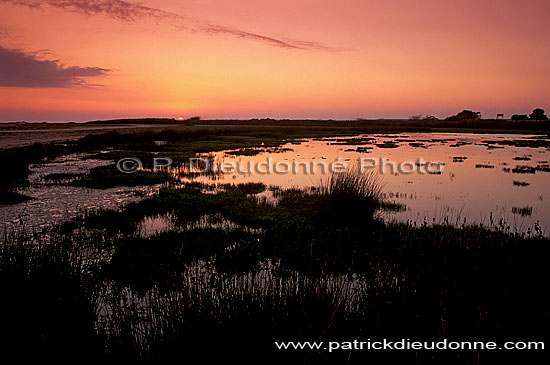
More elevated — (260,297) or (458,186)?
(260,297)

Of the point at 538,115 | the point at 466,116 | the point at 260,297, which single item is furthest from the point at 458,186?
the point at 466,116

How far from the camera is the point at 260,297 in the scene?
4473 mm

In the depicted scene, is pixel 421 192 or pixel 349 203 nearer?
pixel 349 203

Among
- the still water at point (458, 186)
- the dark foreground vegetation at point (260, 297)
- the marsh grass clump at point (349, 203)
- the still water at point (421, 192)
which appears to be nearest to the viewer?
the dark foreground vegetation at point (260, 297)

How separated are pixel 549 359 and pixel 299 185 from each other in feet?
52.8

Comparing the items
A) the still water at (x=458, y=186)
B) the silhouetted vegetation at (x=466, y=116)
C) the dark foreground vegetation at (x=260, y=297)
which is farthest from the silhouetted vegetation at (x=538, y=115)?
the dark foreground vegetation at (x=260, y=297)

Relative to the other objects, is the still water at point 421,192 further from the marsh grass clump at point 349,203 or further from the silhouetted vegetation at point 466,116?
the silhouetted vegetation at point 466,116

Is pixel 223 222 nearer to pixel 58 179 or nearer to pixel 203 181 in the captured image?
pixel 203 181

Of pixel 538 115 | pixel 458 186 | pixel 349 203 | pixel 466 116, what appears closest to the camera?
pixel 349 203

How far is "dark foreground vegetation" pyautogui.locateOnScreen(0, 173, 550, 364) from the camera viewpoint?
3.91 m

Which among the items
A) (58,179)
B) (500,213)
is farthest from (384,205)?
(58,179)

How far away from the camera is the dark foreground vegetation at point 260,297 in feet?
12.8

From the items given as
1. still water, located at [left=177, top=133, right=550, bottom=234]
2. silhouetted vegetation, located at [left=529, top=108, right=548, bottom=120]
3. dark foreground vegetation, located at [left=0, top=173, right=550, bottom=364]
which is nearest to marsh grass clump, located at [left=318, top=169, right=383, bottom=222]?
dark foreground vegetation, located at [left=0, top=173, right=550, bottom=364]

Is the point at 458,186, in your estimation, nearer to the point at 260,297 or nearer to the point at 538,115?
the point at 260,297
